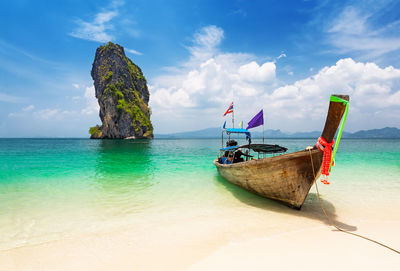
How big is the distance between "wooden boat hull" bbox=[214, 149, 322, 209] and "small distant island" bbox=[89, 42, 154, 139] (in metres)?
92.0

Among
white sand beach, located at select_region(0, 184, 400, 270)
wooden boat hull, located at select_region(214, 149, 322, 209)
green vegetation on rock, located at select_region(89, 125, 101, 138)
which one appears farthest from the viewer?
green vegetation on rock, located at select_region(89, 125, 101, 138)

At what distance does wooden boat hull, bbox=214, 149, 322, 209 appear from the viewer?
A: 6516 mm

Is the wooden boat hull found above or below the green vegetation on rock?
below

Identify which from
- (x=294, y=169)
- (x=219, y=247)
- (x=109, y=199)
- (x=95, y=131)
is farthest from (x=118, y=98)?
(x=219, y=247)

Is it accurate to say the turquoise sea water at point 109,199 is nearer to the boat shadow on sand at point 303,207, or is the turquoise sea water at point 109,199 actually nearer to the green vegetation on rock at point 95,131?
the boat shadow on sand at point 303,207

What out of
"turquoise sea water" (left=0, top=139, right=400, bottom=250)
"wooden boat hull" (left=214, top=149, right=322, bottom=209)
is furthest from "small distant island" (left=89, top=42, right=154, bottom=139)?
"wooden boat hull" (left=214, top=149, right=322, bottom=209)

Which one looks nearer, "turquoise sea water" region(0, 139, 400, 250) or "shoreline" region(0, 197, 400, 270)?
"shoreline" region(0, 197, 400, 270)

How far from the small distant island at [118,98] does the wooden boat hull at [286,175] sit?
9197 cm

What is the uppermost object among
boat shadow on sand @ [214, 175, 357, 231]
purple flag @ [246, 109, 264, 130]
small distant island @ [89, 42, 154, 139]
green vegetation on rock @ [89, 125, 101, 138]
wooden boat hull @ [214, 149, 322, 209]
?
small distant island @ [89, 42, 154, 139]

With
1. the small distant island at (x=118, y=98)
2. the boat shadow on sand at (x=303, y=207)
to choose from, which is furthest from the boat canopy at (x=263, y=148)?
the small distant island at (x=118, y=98)

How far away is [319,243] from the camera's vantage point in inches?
185

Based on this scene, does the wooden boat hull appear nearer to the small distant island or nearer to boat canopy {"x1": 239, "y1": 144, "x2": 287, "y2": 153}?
boat canopy {"x1": 239, "y1": 144, "x2": 287, "y2": 153}

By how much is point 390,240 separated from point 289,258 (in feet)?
9.37

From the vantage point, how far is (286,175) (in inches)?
268
